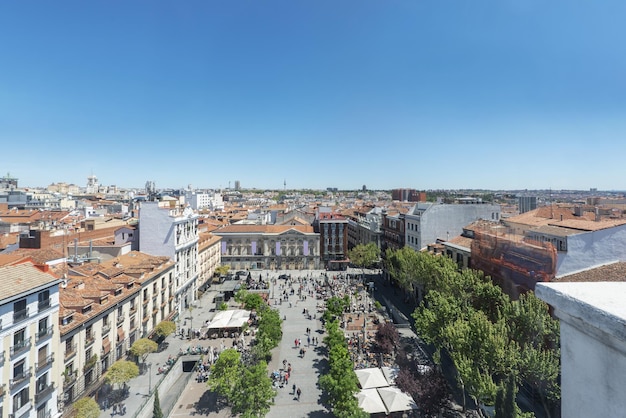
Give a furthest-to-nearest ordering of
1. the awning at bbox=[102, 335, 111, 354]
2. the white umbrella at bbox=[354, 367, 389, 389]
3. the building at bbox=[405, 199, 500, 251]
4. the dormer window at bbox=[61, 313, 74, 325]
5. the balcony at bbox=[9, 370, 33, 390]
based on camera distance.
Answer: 1. the building at bbox=[405, 199, 500, 251]
2. the awning at bbox=[102, 335, 111, 354]
3. the white umbrella at bbox=[354, 367, 389, 389]
4. the dormer window at bbox=[61, 313, 74, 325]
5. the balcony at bbox=[9, 370, 33, 390]

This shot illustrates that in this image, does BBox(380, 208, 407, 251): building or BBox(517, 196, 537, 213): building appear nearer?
BBox(517, 196, 537, 213): building

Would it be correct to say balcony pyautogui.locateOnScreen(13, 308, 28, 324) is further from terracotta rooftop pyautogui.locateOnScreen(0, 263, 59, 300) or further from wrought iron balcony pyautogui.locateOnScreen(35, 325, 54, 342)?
wrought iron balcony pyautogui.locateOnScreen(35, 325, 54, 342)

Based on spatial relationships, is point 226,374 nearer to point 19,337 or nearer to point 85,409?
point 85,409

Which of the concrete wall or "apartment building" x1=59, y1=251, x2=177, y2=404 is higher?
the concrete wall

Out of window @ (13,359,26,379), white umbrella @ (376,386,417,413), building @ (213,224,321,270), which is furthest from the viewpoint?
building @ (213,224,321,270)

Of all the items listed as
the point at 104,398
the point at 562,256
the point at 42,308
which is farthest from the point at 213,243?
the point at 562,256

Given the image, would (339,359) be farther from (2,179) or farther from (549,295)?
(2,179)

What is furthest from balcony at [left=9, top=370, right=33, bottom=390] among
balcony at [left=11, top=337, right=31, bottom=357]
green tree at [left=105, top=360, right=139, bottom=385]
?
green tree at [left=105, top=360, right=139, bottom=385]

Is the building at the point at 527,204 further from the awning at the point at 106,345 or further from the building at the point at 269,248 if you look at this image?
the awning at the point at 106,345
